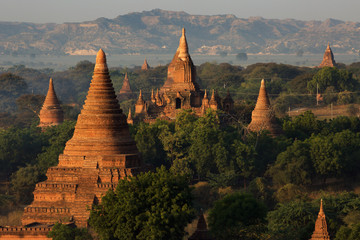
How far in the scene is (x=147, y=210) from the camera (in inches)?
1640

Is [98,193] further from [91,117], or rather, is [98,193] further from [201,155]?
[201,155]

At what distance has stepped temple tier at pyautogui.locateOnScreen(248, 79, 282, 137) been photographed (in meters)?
74.5

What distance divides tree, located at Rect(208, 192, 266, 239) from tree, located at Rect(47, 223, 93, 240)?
5.34 metres

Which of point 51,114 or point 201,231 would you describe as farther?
point 51,114

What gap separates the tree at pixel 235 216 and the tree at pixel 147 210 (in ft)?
6.21

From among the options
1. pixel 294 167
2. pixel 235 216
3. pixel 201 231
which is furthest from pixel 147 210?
pixel 294 167

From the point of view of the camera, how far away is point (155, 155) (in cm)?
6631

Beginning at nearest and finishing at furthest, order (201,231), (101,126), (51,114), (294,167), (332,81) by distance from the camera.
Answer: (201,231) → (101,126) → (294,167) → (51,114) → (332,81)

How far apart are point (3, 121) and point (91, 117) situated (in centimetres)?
6503

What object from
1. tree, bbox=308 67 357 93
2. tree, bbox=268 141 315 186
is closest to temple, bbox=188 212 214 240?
tree, bbox=268 141 315 186

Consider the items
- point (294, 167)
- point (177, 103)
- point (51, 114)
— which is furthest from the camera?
point (51, 114)

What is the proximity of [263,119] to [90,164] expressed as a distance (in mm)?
25089

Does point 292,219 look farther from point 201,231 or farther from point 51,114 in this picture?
point 51,114

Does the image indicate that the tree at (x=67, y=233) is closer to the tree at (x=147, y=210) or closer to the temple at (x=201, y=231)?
the tree at (x=147, y=210)
